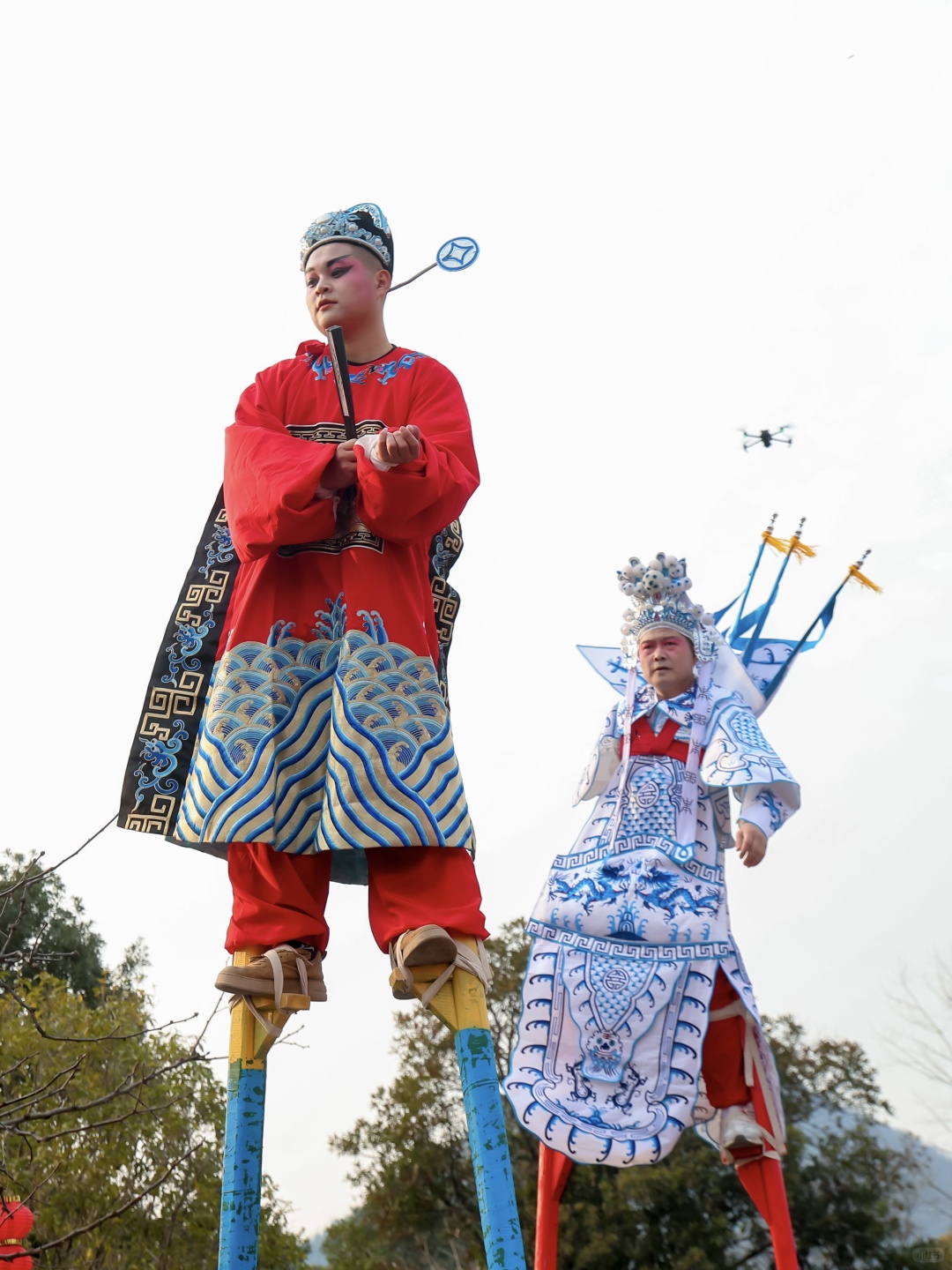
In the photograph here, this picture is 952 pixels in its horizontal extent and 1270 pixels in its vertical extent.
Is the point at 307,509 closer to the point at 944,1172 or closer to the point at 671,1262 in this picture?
the point at 671,1262

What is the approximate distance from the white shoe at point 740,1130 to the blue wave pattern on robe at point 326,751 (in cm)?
229

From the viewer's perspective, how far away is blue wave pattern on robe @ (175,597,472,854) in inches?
112

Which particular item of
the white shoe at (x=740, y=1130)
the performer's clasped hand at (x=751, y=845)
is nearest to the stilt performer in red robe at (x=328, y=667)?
the performer's clasped hand at (x=751, y=845)

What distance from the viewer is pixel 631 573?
541cm

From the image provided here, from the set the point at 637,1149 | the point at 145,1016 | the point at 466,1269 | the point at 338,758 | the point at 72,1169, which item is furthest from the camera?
the point at 466,1269

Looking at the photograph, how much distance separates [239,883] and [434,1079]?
28.8ft

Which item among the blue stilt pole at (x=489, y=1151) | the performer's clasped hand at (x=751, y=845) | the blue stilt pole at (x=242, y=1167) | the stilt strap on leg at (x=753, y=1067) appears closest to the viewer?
the blue stilt pole at (x=489, y=1151)

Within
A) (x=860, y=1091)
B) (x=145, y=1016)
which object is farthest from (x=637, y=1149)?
(x=860, y=1091)

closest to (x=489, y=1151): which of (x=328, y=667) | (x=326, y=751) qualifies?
(x=326, y=751)

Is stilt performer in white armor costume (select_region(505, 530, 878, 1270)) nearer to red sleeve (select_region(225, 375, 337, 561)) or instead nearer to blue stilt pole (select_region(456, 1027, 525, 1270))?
blue stilt pole (select_region(456, 1027, 525, 1270))

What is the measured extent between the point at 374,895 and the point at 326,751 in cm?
34

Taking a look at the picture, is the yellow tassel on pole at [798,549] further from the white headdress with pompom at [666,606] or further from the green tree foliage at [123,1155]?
the green tree foliage at [123,1155]

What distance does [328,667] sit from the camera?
3086 millimetres

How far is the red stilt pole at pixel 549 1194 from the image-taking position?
4543mm
